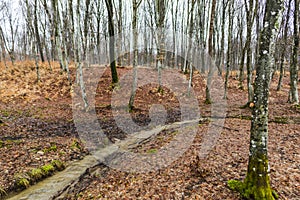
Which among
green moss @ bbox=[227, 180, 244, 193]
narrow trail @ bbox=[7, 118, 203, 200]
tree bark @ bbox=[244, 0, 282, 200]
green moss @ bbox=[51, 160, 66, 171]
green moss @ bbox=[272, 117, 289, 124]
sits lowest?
narrow trail @ bbox=[7, 118, 203, 200]

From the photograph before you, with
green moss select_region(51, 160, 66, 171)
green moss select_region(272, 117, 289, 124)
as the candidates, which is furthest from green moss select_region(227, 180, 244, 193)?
green moss select_region(272, 117, 289, 124)

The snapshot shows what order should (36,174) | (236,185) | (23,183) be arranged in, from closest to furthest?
(236,185)
(23,183)
(36,174)

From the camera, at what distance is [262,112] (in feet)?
12.1

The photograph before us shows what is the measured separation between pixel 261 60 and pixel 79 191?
17.4ft

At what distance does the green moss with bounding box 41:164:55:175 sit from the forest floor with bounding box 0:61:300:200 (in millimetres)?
51

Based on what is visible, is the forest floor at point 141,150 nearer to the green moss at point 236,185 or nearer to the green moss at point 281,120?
the green moss at point 281,120

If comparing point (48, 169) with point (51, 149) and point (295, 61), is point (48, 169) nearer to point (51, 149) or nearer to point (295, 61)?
point (51, 149)

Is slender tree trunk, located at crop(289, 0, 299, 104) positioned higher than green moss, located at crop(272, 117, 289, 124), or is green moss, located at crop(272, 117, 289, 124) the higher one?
slender tree trunk, located at crop(289, 0, 299, 104)

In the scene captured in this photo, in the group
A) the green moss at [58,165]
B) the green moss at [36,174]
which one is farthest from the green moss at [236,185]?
the green moss at [36,174]

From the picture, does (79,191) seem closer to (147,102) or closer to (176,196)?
(176,196)

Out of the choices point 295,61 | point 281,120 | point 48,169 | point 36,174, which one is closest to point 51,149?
point 48,169

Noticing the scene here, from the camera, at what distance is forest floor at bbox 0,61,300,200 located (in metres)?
4.84

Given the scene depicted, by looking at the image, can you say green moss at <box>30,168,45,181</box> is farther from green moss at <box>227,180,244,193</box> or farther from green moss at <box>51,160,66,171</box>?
green moss at <box>227,180,244,193</box>

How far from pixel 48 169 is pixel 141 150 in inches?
129
